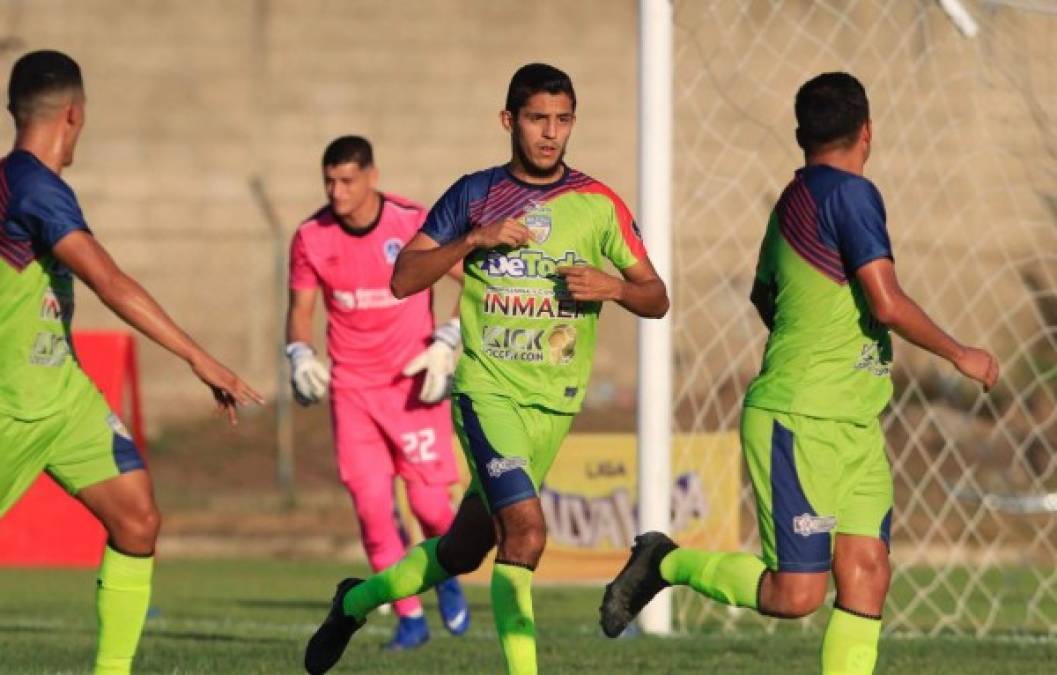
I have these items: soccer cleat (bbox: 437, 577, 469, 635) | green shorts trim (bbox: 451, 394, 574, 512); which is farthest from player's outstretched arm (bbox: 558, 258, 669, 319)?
soccer cleat (bbox: 437, 577, 469, 635)

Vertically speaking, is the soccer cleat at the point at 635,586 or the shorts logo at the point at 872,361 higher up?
the shorts logo at the point at 872,361

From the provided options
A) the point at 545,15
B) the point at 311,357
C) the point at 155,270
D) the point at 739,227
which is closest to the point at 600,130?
the point at 545,15

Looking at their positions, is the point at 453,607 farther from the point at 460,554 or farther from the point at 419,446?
the point at 460,554

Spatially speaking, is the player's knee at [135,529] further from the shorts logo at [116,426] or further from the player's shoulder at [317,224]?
the player's shoulder at [317,224]

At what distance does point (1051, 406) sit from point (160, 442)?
355 inches

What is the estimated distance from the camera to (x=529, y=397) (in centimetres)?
751

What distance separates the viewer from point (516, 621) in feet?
23.9

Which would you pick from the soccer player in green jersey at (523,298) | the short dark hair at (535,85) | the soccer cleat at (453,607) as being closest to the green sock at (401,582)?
the soccer player in green jersey at (523,298)

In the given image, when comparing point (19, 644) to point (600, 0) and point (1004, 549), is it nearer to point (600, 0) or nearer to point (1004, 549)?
point (1004, 549)

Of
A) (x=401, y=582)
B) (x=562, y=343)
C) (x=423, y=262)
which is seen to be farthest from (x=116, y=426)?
(x=562, y=343)

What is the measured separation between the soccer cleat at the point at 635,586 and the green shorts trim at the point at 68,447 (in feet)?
5.49

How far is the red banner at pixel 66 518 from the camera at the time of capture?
1664cm

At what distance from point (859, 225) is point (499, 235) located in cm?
119

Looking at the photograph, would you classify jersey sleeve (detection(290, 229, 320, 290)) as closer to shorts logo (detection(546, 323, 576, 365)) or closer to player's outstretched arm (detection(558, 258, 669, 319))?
player's outstretched arm (detection(558, 258, 669, 319))
